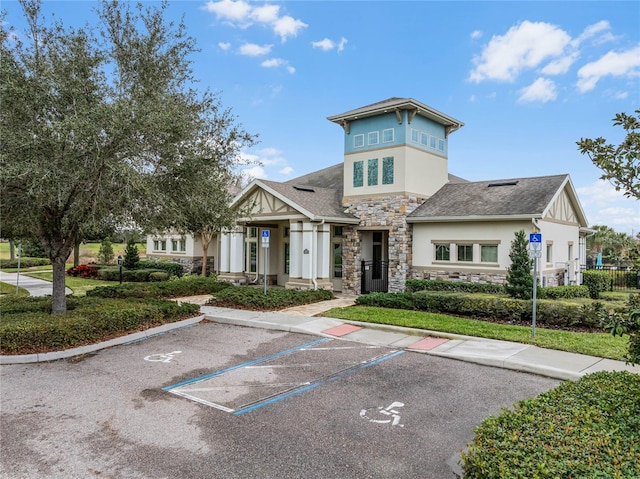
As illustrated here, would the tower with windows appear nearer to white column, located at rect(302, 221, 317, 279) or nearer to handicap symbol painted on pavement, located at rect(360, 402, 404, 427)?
white column, located at rect(302, 221, 317, 279)

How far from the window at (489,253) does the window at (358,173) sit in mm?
6037

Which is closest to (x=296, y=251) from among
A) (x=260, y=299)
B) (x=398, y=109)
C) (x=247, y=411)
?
(x=260, y=299)

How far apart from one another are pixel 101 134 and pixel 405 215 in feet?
40.0

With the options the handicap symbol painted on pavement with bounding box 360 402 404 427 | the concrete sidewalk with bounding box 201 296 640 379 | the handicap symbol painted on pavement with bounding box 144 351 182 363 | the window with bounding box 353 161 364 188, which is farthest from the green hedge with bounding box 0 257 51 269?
the handicap symbol painted on pavement with bounding box 360 402 404 427

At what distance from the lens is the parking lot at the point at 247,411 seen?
450 centimetres

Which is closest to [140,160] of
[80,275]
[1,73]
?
[1,73]

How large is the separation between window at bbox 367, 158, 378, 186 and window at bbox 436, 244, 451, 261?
156 inches

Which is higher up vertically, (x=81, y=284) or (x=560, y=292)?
(x=560, y=292)

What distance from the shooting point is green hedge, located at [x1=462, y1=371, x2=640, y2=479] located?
128 inches

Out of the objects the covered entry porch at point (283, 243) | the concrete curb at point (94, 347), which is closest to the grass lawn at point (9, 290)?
the covered entry porch at point (283, 243)

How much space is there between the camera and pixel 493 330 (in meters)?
10.6

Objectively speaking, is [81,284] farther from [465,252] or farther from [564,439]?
[564,439]

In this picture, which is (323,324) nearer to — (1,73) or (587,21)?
(1,73)

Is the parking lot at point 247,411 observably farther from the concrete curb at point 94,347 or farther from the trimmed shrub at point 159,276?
the trimmed shrub at point 159,276
